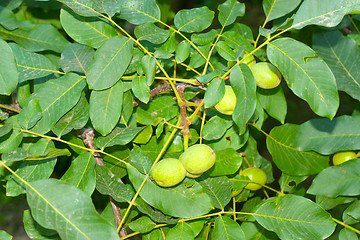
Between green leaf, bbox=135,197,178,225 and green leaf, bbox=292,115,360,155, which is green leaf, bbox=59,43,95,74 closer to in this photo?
green leaf, bbox=135,197,178,225

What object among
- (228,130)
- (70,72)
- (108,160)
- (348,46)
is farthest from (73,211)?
(348,46)

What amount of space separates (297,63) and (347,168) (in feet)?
1.59

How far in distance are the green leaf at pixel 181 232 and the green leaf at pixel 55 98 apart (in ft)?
1.72

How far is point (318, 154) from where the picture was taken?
1397 millimetres

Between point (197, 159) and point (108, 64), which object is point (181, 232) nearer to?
point (197, 159)

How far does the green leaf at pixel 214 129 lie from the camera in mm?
1277

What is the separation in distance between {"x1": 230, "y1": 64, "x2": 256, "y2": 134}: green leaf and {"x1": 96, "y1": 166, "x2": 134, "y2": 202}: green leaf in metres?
0.44

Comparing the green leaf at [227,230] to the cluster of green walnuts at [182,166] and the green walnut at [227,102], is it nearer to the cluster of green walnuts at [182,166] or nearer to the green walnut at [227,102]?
the cluster of green walnuts at [182,166]

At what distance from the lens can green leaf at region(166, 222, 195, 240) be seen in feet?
3.84

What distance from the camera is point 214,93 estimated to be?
3.63 feet

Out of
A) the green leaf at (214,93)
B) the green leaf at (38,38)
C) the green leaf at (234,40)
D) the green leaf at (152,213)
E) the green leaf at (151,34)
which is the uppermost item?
the green leaf at (151,34)

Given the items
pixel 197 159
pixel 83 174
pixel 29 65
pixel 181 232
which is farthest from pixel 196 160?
pixel 29 65

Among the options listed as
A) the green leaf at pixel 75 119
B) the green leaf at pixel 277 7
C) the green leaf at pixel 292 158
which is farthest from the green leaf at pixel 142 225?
the green leaf at pixel 277 7

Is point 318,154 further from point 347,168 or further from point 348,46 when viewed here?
point 348,46
